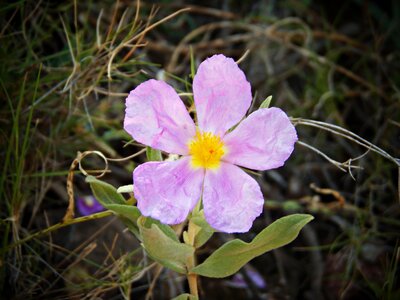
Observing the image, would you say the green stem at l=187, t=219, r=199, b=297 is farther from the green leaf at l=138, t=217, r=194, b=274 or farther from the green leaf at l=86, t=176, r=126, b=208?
the green leaf at l=86, t=176, r=126, b=208

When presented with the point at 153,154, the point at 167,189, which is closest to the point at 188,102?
the point at 153,154

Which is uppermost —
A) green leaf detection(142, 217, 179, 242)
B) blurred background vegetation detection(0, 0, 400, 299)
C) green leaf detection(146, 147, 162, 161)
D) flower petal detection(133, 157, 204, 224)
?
flower petal detection(133, 157, 204, 224)

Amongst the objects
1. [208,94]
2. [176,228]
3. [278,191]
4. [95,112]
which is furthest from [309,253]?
[208,94]

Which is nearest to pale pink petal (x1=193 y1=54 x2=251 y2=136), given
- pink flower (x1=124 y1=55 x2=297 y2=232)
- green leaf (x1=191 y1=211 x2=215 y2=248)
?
pink flower (x1=124 y1=55 x2=297 y2=232)

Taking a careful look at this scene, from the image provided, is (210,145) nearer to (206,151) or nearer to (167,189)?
(206,151)

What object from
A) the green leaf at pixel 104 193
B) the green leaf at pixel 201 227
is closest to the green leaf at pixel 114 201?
the green leaf at pixel 104 193
